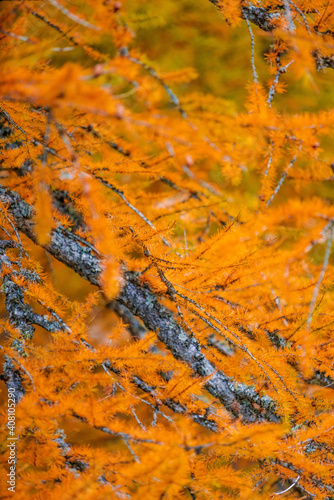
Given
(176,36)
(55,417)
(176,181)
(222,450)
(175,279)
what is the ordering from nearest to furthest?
1. (55,417)
2. (222,450)
3. (175,279)
4. (176,181)
5. (176,36)

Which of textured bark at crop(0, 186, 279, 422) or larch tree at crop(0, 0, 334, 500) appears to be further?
textured bark at crop(0, 186, 279, 422)

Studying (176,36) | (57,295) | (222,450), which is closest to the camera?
(222,450)

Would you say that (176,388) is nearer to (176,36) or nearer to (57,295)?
(57,295)

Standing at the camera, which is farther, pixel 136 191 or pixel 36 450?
pixel 136 191

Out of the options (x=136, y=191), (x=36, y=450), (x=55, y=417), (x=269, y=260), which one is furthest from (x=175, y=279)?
(x=136, y=191)

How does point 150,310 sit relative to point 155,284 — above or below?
below

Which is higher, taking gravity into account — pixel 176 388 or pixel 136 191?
pixel 136 191

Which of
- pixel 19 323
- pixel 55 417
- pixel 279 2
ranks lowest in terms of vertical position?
pixel 55 417

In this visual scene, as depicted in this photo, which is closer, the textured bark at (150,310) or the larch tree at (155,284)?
the larch tree at (155,284)
